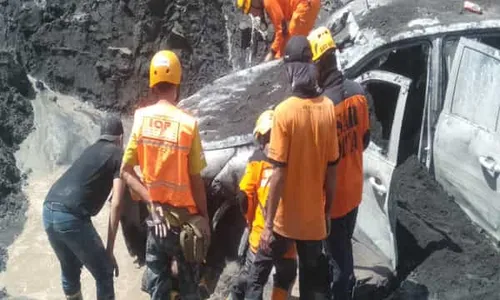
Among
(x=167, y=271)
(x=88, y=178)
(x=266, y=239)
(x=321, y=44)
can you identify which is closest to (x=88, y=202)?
(x=88, y=178)

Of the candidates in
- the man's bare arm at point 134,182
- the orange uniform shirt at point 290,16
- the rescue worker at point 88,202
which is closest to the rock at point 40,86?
the orange uniform shirt at point 290,16

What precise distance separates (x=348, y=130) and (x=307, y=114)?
593 millimetres

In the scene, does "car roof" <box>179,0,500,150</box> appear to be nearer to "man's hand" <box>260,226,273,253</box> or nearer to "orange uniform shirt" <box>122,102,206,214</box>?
"orange uniform shirt" <box>122,102,206,214</box>

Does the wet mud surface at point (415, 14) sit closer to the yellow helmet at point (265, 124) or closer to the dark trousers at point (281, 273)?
the yellow helmet at point (265, 124)

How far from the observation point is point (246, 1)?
7543 mm

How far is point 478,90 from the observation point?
6.04 meters

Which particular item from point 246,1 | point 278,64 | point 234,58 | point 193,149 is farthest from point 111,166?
point 234,58

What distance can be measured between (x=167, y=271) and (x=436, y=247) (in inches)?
91.3

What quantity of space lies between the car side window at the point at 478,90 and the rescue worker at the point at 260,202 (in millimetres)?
1786

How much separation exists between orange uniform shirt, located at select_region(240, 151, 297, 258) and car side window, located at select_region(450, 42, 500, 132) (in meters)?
1.89

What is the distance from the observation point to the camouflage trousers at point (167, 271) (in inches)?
207

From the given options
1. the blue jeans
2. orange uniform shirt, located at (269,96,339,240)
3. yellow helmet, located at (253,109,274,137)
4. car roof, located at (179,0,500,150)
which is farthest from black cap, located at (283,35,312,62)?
the blue jeans

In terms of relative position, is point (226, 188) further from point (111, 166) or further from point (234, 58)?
point (234, 58)

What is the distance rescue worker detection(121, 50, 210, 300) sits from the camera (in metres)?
4.94
